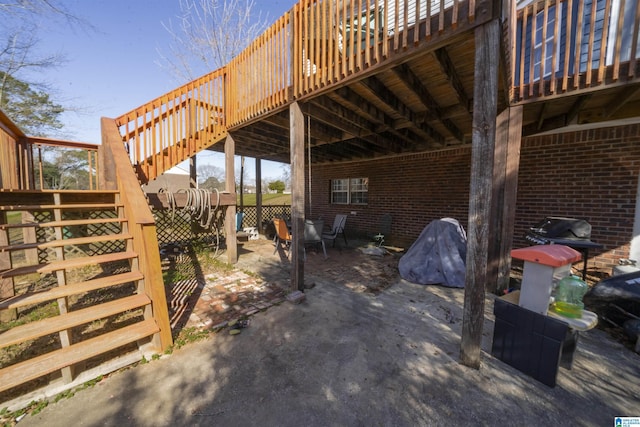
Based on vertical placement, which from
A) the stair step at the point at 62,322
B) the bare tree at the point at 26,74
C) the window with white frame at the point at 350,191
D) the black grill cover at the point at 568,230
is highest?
the bare tree at the point at 26,74

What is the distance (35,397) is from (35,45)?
52.8 feet

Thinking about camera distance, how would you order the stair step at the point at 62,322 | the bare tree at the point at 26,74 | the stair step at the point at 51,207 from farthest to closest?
the bare tree at the point at 26,74 < the stair step at the point at 51,207 < the stair step at the point at 62,322

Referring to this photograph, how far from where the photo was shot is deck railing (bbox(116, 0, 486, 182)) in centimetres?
220

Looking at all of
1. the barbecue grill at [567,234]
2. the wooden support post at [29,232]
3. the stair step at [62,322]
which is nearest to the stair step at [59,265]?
the stair step at [62,322]

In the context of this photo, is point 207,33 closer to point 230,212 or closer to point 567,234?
point 230,212

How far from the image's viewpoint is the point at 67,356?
1.75 m

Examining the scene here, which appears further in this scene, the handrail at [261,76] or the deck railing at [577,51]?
the handrail at [261,76]

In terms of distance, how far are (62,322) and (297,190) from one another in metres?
2.60

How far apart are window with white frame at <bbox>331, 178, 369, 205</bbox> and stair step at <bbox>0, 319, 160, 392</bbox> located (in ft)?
20.9

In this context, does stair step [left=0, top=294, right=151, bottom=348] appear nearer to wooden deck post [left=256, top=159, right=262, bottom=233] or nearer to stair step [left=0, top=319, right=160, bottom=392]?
stair step [left=0, top=319, right=160, bottom=392]

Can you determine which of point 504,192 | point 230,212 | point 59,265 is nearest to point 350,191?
point 230,212

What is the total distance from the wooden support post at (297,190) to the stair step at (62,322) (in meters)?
1.76

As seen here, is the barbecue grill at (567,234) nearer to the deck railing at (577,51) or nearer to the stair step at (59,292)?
the deck railing at (577,51)

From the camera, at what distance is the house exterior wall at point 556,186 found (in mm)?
3637
